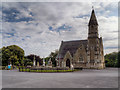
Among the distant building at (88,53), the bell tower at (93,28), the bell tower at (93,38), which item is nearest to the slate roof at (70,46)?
the distant building at (88,53)

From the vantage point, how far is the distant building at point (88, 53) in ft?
160

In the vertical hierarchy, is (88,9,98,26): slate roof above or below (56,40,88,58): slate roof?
above

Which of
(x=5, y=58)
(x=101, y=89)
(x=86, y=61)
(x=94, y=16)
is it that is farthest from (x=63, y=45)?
(x=101, y=89)

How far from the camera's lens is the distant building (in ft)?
160

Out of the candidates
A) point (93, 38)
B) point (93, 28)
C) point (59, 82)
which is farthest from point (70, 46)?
point (59, 82)

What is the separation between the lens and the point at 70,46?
182ft

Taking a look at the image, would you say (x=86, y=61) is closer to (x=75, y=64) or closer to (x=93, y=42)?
(x=75, y=64)

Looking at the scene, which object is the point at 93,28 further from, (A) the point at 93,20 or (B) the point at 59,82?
(B) the point at 59,82

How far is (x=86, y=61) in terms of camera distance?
163 ft

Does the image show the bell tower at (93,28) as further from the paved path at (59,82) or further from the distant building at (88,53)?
the paved path at (59,82)

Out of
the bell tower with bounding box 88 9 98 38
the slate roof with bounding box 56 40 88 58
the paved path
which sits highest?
the bell tower with bounding box 88 9 98 38

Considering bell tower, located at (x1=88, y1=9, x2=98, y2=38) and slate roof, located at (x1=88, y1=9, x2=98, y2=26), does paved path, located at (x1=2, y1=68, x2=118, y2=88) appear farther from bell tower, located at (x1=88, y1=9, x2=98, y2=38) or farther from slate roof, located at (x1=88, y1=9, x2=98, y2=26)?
slate roof, located at (x1=88, y1=9, x2=98, y2=26)

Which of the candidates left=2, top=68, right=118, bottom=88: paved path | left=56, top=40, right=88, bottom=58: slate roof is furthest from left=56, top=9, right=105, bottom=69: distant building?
left=2, top=68, right=118, bottom=88: paved path

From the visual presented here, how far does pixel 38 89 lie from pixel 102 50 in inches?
1847
